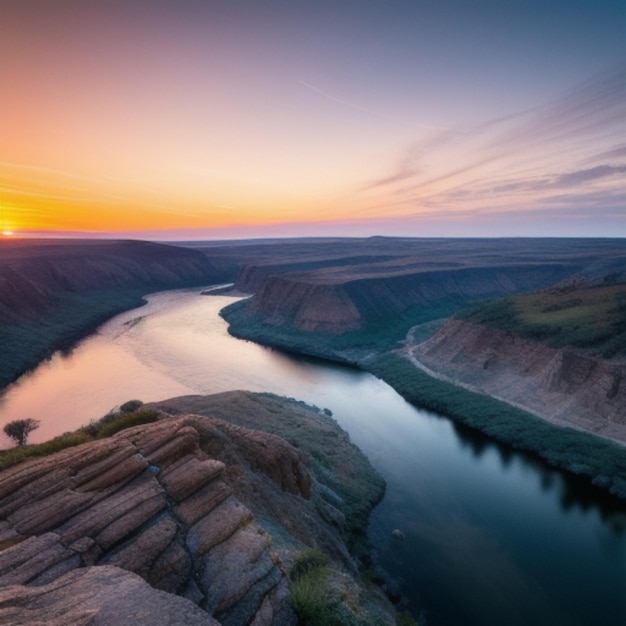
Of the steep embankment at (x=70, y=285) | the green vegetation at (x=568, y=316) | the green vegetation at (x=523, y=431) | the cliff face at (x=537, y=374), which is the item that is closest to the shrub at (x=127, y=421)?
the green vegetation at (x=523, y=431)

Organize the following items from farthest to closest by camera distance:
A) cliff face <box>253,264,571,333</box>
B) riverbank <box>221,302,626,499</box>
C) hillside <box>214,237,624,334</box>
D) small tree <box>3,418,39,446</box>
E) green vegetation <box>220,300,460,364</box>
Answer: hillside <box>214,237,624,334</box>, cliff face <box>253,264,571,333</box>, green vegetation <box>220,300,460,364</box>, small tree <box>3,418,39,446</box>, riverbank <box>221,302,626,499</box>

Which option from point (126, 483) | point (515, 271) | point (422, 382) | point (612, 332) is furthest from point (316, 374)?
point (515, 271)

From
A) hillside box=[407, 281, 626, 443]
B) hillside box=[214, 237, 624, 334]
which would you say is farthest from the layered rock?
hillside box=[214, 237, 624, 334]

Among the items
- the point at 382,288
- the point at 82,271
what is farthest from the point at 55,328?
the point at 382,288

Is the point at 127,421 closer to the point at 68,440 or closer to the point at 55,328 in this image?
the point at 68,440

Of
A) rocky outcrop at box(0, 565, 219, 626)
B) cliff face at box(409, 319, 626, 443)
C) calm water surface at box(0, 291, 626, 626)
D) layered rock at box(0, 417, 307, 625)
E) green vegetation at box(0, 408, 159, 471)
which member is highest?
rocky outcrop at box(0, 565, 219, 626)

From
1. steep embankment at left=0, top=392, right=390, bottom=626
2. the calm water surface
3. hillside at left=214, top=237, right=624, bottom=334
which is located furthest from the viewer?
hillside at left=214, top=237, right=624, bottom=334

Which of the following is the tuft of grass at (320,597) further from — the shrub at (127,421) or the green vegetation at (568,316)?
the green vegetation at (568,316)

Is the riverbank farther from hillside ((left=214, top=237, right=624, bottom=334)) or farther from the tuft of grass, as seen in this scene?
the tuft of grass
